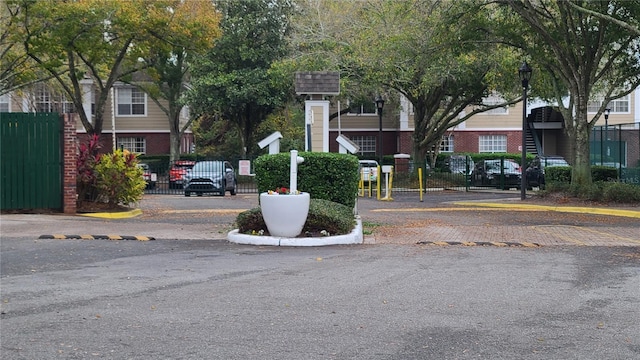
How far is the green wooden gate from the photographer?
1681cm

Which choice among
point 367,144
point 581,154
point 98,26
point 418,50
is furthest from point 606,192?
point 367,144

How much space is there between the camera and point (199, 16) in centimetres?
3045

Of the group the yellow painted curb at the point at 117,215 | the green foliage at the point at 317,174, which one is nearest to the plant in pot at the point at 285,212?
the green foliage at the point at 317,174

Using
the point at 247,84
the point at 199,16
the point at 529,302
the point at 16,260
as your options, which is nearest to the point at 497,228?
the point at 529,302

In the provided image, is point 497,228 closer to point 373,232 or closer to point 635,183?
point 373,232

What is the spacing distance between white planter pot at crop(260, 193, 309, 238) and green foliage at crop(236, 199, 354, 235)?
40 cm

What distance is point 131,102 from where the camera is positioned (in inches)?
1960

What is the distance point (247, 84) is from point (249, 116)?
320 centimetres

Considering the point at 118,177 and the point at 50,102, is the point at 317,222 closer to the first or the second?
the point at 118,177

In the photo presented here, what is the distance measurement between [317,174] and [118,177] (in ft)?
20.3

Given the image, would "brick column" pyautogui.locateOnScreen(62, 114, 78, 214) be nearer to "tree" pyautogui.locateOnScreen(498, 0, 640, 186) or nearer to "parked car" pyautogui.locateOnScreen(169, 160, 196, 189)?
"tree" pyautogui.locateOnScreen(498, 0, 640, 186)

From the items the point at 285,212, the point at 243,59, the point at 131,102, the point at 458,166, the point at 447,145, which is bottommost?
the point at 285,212

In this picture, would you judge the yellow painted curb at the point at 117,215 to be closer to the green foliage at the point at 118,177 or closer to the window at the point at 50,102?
the green foliage at the point at 118,177

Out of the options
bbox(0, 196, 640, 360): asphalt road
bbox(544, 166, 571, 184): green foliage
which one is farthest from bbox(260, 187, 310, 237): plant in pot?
bbox(544, 166, 571, 184): green foliage
